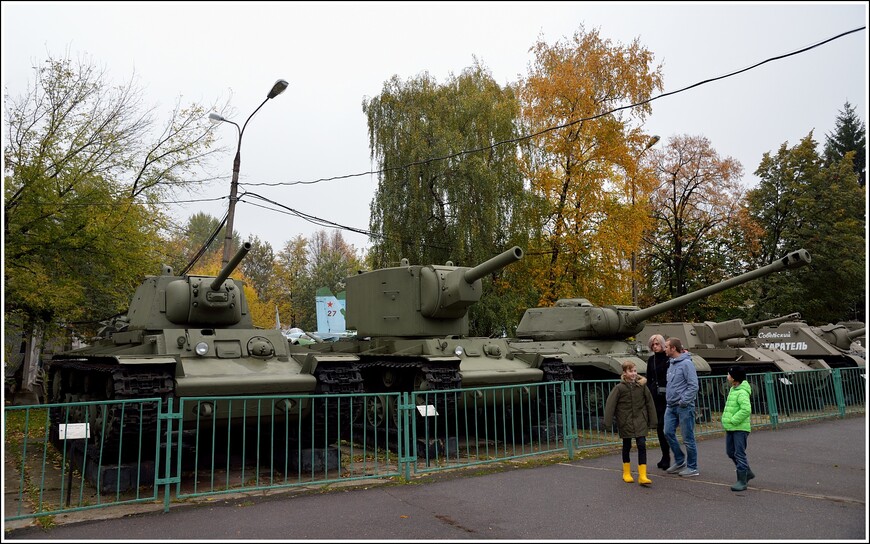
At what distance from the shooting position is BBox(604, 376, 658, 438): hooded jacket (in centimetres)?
780

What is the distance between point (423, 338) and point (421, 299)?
2.18ft

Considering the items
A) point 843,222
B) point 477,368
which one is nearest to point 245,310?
point 477,368

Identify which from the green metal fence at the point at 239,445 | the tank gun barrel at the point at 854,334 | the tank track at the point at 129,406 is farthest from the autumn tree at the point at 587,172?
the tank track at the point at 129,406

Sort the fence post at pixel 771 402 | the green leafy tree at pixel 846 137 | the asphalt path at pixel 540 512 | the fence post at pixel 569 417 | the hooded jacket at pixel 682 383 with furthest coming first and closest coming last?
the green leafy tree at pixel 846 137, the fence post at pixel 771 402, the fence post at pixel 569 417, the hooded jacket at pixel 682 383, the asphalt path at pixel 540 512

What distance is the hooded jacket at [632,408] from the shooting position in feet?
25.6

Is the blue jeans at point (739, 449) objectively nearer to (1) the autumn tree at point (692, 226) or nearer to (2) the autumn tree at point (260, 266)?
(1) the autumn tree at point (692, 226)

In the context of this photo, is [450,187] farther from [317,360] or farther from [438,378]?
[317,360]

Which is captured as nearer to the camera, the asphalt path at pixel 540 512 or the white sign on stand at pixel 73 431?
the asphalt path at pixel 540 512

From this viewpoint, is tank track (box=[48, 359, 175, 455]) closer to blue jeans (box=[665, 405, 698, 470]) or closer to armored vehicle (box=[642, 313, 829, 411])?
blue jeans (box=[665, 405, 698, 470])

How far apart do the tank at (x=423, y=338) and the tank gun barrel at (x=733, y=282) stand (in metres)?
3.08

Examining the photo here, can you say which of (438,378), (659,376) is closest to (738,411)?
(659,376)

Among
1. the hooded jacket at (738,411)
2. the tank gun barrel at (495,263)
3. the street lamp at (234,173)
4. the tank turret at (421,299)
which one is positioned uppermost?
the street lamp at (234,173)

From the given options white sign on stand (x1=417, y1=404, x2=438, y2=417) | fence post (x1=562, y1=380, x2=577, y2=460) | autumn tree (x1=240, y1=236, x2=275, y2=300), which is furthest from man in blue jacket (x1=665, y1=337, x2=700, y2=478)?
autumn tree (x1=240, y1=236, x2=275, y2=300)

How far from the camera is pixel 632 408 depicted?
7848 mm
